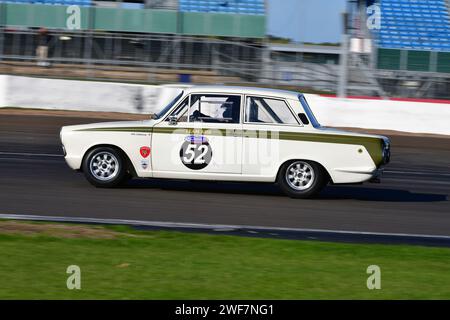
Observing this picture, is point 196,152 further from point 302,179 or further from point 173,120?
point 302,179

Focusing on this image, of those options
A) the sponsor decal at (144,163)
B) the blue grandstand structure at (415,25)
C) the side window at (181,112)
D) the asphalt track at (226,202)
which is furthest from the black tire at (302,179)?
the blue grandstand structure at (415,25)

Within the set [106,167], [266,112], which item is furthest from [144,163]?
[266,112]

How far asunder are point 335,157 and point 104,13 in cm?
2513

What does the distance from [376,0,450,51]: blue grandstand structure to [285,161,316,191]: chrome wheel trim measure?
2349cm

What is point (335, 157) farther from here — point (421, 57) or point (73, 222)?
point (421, 57)

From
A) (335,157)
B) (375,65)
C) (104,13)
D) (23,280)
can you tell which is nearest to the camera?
(23,280)

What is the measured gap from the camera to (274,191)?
40.4 ft

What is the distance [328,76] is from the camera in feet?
91.9

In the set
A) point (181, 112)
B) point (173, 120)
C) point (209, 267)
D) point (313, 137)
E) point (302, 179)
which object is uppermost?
point (181, 112)

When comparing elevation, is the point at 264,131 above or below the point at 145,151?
above

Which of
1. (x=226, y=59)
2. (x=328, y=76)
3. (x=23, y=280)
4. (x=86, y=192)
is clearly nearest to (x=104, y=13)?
(x=226, y=59)

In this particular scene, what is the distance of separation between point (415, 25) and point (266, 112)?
2666 centimetres

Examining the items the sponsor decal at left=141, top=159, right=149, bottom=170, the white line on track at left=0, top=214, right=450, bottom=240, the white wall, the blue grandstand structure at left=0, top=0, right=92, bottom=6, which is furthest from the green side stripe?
the blue grandstand structure at left=0, top=0, right=92, bottom=6
